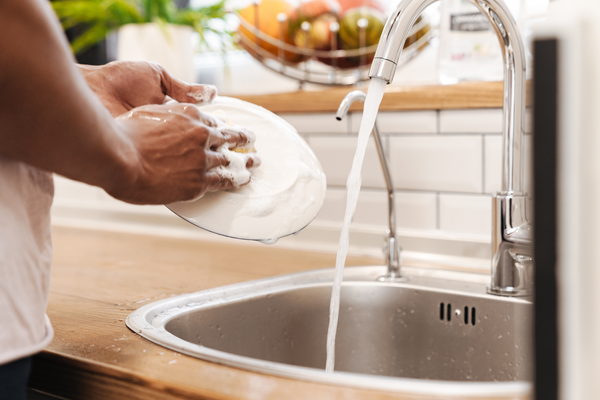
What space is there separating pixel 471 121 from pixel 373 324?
0.35 meters

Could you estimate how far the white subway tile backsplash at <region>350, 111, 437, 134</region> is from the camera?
37.6 inches

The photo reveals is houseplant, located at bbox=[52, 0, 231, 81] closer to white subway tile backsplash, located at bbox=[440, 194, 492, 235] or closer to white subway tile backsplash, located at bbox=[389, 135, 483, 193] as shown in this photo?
white subway tile backsplash, located at bbox=[389, 135, 483, 193]

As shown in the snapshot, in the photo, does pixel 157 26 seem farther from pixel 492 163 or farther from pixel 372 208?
pixel 492 163

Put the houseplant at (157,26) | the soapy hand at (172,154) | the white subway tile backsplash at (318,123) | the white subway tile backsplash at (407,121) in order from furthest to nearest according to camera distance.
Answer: the houseplant at (157,26) < the white subway tile backsplash at (318,123) < the white subway tile backsplash at (407,121) < the soapy hand at (172,154)

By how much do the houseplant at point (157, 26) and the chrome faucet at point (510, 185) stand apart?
73 centimetres

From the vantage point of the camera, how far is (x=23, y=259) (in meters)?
0.42

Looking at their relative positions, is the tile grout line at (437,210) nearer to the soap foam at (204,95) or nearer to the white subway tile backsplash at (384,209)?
the white subway tile backsplash at (384,209)

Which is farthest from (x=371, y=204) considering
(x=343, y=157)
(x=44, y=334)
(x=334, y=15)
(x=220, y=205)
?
(x=44, y=334)

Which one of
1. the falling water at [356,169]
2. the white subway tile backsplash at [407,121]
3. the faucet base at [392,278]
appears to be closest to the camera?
the falling water at [356,169]

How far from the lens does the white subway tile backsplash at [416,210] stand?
0.97 meters

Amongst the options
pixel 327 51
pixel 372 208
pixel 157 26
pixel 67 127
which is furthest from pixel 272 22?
pixel 67 127

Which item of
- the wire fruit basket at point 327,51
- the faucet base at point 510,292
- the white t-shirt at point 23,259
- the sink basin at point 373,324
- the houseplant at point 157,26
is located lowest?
the sink basin at point 373,324

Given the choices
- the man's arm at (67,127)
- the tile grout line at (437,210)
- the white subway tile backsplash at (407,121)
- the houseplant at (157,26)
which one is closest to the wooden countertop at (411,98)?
the white subway tile backsplash at (407,121)

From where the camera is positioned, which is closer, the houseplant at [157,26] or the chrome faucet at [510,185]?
the chrome faucet at [510,185]
